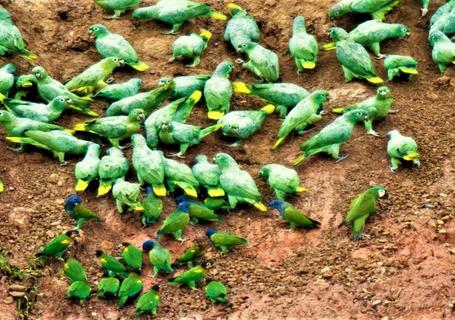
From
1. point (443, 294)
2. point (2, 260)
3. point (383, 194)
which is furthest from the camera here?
point (383, 194)

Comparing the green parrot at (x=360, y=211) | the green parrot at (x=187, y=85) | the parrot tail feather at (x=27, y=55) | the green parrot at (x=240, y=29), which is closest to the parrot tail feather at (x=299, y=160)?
the green parrot at (x=360, y=211)

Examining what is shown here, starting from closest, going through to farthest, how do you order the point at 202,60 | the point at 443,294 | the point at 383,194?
the point at 443,294
the point at 383,194
the point at 202,60

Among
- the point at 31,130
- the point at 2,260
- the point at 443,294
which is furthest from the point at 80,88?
the point at 443,294

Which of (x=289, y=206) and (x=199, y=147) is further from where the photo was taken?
(x=199, y=147)

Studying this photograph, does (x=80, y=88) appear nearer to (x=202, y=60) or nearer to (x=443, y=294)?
(x=202, y=60)

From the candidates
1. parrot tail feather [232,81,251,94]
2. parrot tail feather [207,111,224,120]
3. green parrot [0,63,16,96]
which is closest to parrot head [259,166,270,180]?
parrot tail feather [207,111,224,120]

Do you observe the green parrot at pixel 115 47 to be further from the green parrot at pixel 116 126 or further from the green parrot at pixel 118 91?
the green parrot at pixel 116 126

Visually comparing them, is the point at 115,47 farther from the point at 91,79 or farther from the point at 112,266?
the point at 112,266
